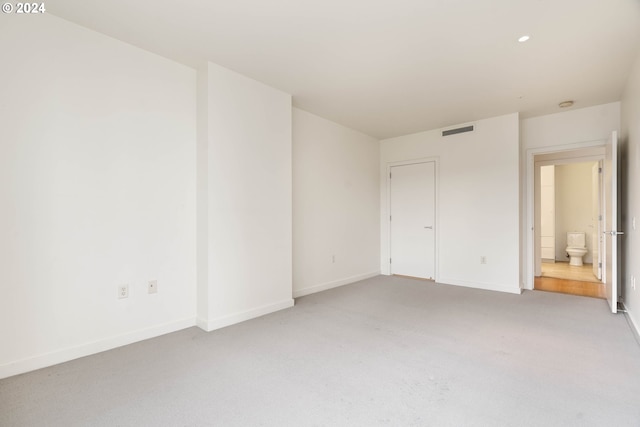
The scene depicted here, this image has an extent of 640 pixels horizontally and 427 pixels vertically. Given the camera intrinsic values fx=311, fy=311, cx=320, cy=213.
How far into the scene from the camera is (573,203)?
22.9 feet

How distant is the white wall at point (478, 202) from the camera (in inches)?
171

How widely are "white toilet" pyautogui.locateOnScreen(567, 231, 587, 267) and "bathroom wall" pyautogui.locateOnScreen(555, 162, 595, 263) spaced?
0.60ft

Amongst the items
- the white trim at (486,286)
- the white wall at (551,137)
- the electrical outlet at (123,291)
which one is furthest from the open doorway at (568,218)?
the electrical outlet at (123,291)

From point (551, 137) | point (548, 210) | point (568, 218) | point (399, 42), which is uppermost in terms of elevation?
point (399, 42)

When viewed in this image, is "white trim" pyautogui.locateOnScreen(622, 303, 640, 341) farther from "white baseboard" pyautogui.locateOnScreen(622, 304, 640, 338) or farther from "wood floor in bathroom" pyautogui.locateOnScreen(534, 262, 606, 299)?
"wood floor in bathroom" pyautogui.locateOnScreen(534, 262, 606, 299)

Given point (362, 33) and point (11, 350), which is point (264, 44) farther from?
point (11, 350)

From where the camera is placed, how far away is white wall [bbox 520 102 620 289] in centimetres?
399

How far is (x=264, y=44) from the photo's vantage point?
259 cm

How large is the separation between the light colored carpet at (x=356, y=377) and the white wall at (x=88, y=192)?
0.95ft

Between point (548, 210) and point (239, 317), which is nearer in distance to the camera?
point (239, 317)

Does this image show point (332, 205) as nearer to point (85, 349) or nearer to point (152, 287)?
point (152, 287)

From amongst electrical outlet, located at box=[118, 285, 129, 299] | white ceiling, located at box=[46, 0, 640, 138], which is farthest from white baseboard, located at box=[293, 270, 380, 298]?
→ white ceiling, located at box=[46, 0, 640, 138]

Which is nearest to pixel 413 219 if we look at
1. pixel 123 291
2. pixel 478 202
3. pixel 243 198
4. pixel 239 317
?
pixel 478 202

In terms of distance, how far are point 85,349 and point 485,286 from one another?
4.74 meters
